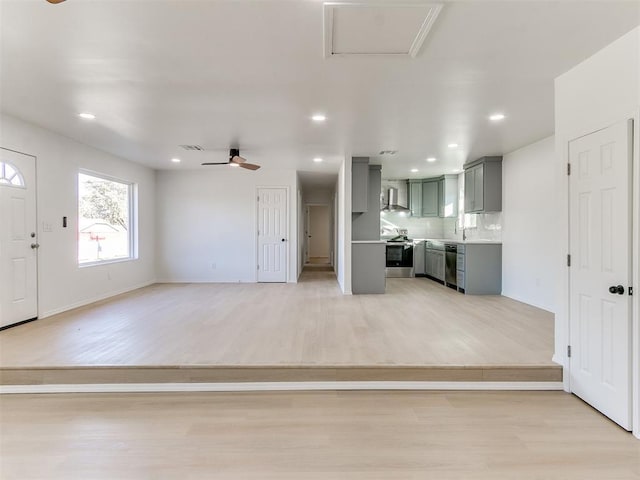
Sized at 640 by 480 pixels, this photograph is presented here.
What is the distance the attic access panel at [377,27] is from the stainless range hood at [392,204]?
5.85 metres

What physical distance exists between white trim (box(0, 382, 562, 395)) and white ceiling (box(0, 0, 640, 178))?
248 centimetres

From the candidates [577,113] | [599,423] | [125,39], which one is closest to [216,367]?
[125,39]

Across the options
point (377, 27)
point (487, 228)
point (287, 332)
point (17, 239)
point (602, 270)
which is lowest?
point (287, 332)

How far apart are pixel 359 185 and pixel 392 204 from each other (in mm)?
2464

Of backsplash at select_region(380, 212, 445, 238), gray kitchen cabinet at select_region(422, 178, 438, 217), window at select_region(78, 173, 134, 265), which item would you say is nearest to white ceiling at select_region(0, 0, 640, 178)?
window at select_region(78, 173, 134, 265)

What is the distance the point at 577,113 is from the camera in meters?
2.55

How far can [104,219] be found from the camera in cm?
565

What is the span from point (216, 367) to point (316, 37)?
2.53 metres

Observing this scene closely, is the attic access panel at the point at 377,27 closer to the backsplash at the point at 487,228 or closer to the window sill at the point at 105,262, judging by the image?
the backsplash at the point at 487,228

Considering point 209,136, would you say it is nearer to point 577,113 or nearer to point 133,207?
point 133,207

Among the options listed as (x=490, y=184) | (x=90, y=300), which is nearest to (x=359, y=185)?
(x=490, y=184)

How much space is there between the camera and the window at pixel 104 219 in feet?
16.8

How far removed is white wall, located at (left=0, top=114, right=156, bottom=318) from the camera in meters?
4.12

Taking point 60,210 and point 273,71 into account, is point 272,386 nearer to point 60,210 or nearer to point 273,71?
point 273,71
